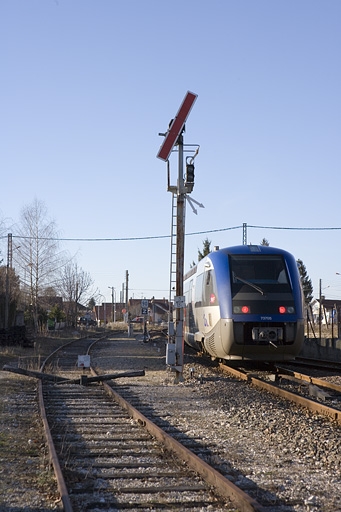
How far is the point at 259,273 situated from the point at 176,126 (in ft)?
13.5

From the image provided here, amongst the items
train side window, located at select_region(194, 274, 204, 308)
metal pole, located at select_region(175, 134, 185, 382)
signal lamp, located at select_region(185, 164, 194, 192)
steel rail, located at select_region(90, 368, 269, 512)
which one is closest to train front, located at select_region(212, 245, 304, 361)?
metal pole, located at select_region(175, 134, 185, 382)

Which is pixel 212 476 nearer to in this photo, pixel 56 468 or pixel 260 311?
pixel 56 468

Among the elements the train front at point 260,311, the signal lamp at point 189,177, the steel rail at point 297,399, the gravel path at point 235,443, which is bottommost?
the gravel path at point 235,443

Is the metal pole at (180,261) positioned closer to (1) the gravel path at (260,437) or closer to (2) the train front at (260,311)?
(1) the gravel path at (260,437)

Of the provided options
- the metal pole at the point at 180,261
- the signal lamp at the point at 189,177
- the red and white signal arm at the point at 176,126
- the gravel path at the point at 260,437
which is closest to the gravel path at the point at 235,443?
the gravel path at the point at 260,437

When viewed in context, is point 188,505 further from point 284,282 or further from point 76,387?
point 284,282

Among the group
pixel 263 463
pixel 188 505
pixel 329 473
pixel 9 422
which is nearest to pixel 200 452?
pixel 263 463

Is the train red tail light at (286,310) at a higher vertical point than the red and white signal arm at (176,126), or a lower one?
lower

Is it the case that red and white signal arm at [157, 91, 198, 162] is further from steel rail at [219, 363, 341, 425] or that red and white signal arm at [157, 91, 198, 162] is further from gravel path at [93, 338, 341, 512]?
steel rail at [219, 363, 341, 425]

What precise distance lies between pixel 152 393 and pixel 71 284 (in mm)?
59743

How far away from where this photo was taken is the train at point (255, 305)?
623 inches

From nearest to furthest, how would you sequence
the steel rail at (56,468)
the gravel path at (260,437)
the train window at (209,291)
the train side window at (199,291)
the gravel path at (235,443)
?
the steel rail at (56,468)
the gravel path at (235,443)
the gravel path at (260,437)
the train window at (209,291)
the train side window at (199,291)

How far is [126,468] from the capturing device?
23.4 ft

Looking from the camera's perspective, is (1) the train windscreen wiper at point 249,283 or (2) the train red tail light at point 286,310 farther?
(1) the train windscreen wiper at point 249,283
